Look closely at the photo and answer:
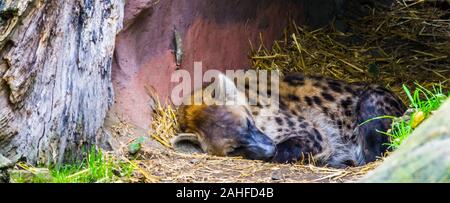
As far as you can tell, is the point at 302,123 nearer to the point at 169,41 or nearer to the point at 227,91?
the point at 227,91

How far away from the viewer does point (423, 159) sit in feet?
7.82

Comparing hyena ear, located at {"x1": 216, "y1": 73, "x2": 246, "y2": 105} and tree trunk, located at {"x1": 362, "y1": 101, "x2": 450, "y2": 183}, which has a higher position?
hyena ear, located at {"x1": 216, "y1": 73, "x2": 246, "y2": 105}

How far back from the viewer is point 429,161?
2367 millimetres

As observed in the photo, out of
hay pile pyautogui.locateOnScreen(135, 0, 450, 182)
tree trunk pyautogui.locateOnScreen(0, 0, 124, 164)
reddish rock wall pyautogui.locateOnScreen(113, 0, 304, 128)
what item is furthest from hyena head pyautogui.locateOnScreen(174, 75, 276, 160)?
tree trunk pyautogui.locateOnScreen(0, 0, 124, 164)

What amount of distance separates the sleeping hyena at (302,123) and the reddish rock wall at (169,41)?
1.14 feet

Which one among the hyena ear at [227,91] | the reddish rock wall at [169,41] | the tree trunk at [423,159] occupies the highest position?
the reddish rock wall at [169,41]

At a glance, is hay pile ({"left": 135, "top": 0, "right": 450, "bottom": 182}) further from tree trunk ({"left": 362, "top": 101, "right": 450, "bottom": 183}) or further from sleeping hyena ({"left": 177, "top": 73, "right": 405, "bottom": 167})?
tree trunk ({"left": 362, "top": 101, "right": 450, "bottom": 183})

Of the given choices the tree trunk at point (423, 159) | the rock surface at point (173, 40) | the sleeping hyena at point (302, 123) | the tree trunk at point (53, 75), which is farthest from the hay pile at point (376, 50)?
the tree trunk at point (423, 159)

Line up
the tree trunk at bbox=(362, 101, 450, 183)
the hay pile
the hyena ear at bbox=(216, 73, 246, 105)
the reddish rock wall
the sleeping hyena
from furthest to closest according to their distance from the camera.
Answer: the hay pile, the hyena ear at bbox=(216, 73, 246, 105), the sleeping hyena, the reddish rock wall, the tree trunk at bbox=(362, 101, 450, 183)

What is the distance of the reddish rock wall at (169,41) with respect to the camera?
5570 millimetres

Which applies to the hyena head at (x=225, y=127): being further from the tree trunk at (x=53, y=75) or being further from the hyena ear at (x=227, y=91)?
the tree trunk at (x=53, y=75)

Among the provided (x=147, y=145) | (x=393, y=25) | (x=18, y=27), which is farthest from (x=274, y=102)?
(x=18, y=27)

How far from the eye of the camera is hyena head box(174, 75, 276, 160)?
5.62 metres

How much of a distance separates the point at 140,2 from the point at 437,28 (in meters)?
3.15
